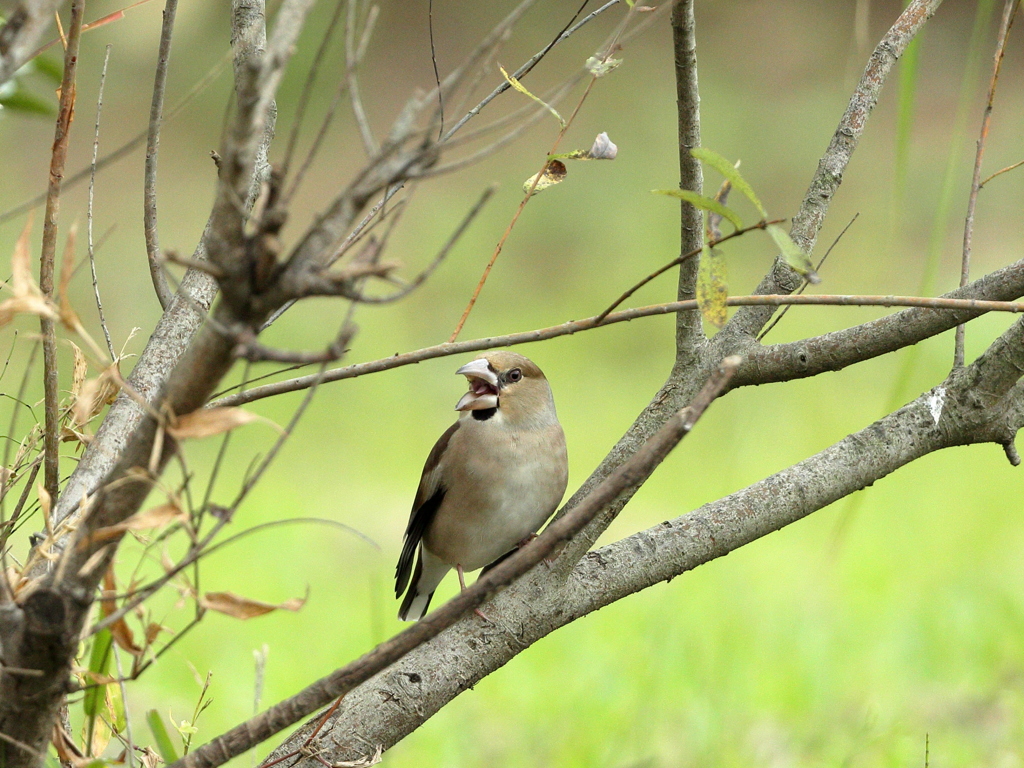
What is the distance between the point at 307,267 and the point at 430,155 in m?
0.10

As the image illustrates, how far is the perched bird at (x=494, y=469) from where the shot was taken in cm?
167

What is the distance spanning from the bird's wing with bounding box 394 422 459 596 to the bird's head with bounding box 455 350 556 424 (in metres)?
0.09

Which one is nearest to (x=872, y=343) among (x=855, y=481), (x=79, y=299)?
(x=855, y=481)

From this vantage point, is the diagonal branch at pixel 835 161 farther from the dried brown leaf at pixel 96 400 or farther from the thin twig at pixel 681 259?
the dried brown leaf at pixel 96 400

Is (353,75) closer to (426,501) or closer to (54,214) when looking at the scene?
(54,214)

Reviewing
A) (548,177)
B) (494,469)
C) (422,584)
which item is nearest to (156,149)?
(548,177)

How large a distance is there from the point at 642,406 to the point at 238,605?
3.82m

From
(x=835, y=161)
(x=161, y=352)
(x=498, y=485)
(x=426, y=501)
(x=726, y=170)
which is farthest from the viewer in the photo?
(x=426, y=501)

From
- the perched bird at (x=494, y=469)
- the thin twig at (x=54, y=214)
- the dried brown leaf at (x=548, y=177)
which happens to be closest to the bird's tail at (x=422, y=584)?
the perched bird at (x=494, y=469)

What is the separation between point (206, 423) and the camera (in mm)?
570

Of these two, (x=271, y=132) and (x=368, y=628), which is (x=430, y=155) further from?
(x=368, y=628)

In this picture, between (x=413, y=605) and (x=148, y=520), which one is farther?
(x=413, y=605)

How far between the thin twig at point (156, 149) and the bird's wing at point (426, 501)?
0.75m

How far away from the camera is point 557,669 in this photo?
2.82 m
